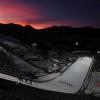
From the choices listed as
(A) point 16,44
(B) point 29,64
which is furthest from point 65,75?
(A) point 16,44

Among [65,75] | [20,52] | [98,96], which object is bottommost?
[98,96]

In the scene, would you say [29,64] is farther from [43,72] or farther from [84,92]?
[84,92]

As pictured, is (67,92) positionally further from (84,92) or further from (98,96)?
(98,96)

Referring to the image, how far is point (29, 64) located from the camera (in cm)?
669

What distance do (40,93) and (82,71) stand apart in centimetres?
107

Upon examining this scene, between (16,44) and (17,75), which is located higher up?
(16,44)

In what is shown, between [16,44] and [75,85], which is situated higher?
[16,44]

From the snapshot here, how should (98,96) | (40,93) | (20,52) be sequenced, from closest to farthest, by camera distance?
(40,93), (20,52), (98,96)

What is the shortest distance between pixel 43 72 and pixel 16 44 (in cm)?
83

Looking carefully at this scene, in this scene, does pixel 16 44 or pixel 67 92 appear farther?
pixel 16 44

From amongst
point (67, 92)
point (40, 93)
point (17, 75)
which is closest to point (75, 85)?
point (67, 92)

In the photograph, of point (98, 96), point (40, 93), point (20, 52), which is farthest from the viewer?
point (98, 96)

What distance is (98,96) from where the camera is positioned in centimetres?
721

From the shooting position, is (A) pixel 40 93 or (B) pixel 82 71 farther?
(B) pixel 82 71
